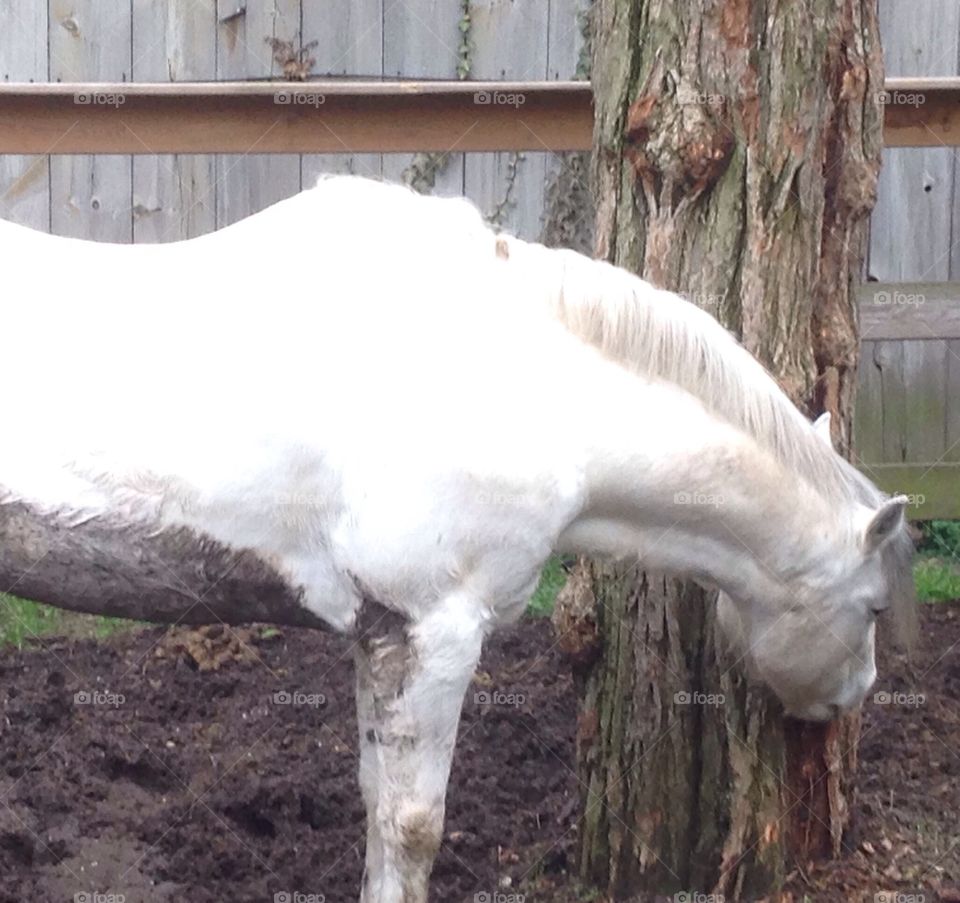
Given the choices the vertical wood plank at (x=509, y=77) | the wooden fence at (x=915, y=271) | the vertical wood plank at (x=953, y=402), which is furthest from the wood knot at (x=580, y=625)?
the vertical wood plank at (x=953, y=402)

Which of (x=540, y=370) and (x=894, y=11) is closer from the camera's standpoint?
(x=540, y=370)

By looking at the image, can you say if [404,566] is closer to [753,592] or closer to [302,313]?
[302,313]

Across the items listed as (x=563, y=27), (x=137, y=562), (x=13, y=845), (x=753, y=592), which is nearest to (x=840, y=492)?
(x=753, y=592)

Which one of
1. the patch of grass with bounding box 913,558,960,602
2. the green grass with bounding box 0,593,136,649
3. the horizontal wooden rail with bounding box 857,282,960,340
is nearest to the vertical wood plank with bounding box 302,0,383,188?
the green grass with bounding box 0,593,136,649

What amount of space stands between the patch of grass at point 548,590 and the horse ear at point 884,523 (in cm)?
213

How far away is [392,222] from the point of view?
3070mm

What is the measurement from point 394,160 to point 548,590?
206 cm

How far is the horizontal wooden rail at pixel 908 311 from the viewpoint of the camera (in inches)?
216

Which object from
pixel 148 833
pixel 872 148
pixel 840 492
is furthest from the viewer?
pixel 148 833

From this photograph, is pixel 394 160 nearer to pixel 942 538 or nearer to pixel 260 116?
pixel 260 116

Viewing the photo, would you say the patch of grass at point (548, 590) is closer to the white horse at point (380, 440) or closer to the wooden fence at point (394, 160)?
the wooden fence at point (394, 160)

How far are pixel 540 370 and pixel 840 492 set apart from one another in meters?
0.84

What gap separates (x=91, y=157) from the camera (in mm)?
6148

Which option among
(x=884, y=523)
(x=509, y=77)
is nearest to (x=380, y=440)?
(x=884, y=523)
